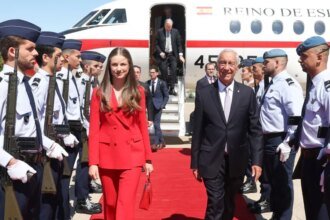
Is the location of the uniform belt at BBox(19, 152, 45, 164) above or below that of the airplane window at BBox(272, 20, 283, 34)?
below

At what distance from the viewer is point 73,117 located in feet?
18.1

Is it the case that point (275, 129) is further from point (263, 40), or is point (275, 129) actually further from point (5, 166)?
point (263, 40)

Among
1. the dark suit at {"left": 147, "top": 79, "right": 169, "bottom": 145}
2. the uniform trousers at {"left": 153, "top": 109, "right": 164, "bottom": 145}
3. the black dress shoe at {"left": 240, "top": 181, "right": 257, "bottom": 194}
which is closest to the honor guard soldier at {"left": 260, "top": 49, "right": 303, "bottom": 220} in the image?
the black dress shoe at {"left": 240, "top": 181, "right": 257, "bottom": 194}

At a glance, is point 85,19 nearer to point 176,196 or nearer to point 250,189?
point 176,196

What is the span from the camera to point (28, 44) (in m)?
3.46

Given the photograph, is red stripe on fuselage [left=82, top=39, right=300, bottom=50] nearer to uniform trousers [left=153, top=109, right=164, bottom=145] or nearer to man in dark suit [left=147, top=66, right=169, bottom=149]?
man in dark suit [left=147, top=66, right=169, bottom=149]

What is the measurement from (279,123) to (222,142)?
127cm

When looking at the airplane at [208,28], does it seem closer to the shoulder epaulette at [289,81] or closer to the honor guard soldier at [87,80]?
the honor guard soldier at [87,80]

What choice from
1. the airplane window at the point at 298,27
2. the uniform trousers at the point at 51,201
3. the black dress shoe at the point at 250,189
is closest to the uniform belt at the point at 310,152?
the uniform trousers at the point at 51,201

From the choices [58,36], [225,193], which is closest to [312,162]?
[225,193]

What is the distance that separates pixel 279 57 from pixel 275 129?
873 mm

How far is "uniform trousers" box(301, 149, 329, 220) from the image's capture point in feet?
13.1

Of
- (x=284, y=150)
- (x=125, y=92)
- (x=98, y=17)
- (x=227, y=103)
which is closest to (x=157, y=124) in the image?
(x=98, y=17)

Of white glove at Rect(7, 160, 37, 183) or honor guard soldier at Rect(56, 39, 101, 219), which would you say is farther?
honor guard soldier at Rect(56, 39, 101, 219)
